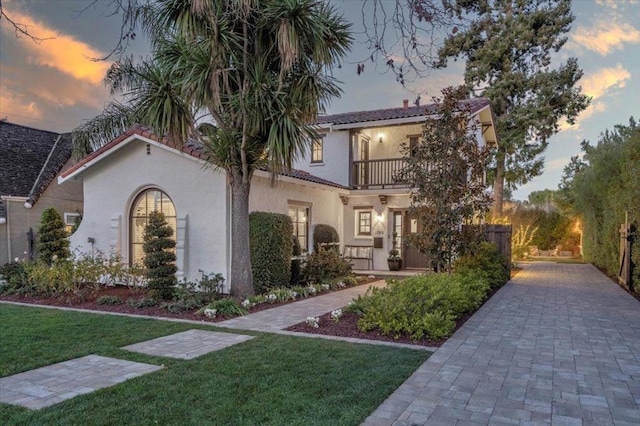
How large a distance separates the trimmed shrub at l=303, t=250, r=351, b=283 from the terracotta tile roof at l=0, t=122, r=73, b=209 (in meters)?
10.4

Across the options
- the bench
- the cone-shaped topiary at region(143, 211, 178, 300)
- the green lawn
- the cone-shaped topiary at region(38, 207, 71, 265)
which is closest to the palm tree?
the cone-shaped topiary at region(143, 211, 178, 300)

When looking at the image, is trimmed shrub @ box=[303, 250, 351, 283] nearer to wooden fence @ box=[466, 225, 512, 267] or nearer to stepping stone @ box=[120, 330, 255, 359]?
wooden fence @ box=[466, 225, 512, 267]

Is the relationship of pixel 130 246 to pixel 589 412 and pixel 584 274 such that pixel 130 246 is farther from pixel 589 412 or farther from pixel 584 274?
pixel 584 274

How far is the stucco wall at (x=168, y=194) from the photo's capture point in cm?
1047

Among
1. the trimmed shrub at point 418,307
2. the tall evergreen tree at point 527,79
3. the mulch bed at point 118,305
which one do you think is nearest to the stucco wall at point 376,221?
the mulch bed at point 118,305

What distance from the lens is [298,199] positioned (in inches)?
520

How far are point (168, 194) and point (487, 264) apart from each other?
8.64 meters

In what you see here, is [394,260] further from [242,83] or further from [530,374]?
[530,374]

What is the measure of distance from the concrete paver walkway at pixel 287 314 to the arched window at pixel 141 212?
178 inches

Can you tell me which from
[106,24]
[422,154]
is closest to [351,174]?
[422,154]

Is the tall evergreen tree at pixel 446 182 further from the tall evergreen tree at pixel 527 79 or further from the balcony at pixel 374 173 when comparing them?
the tall evergreen tree at pixel 527 79

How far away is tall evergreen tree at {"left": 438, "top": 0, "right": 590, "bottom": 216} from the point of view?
850 inches

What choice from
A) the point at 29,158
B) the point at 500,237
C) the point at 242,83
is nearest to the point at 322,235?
the point at 500,237

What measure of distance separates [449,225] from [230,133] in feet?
16.6
